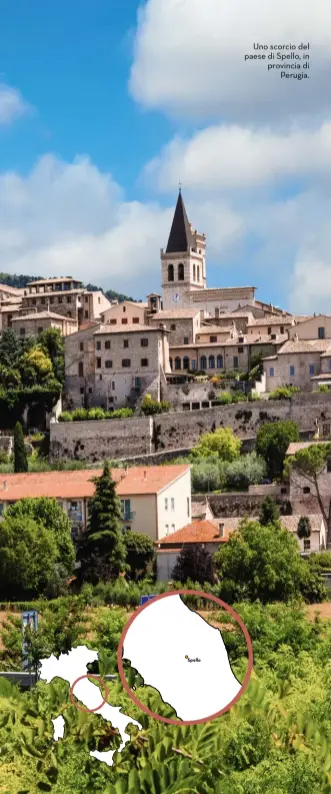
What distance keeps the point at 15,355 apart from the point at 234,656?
44.4m

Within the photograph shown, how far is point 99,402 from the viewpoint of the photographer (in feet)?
246

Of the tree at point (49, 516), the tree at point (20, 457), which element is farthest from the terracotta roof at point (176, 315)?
the tree at point (49, 516)

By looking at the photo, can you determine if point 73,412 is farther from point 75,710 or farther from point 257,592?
point 75,710

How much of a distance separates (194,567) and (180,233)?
193 feet

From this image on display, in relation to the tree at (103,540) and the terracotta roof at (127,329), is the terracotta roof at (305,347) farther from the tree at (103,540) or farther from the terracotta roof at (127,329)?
the tree at (103,540)

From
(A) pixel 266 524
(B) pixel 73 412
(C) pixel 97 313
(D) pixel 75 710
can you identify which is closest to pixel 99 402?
(B) pixel 73 412

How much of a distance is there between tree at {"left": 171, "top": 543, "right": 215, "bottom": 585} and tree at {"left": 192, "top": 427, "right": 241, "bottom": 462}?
1622cm

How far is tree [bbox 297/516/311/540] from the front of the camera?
5488 centimetres

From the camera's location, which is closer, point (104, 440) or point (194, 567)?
point (194, 567)

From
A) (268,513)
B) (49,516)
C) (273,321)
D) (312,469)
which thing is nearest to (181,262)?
(273,321)

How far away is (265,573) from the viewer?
45062 mm

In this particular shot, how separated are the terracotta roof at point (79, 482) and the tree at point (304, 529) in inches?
179

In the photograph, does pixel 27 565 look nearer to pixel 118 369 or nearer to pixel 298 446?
pixel 298 446

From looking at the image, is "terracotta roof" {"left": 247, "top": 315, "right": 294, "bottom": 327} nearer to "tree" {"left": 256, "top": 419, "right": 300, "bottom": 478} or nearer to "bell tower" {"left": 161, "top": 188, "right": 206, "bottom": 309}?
"bell tower" {"left": 161, "top": 188, "right": 206, "bottom": 309}
